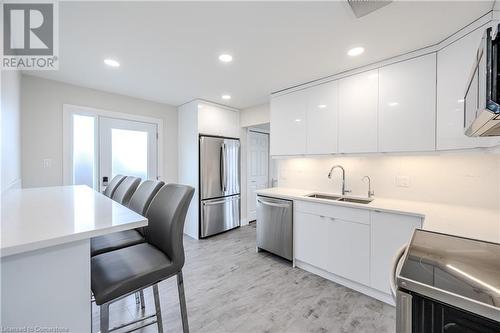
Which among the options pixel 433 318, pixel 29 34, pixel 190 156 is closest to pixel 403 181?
pixel 433 318

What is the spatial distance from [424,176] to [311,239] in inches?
55.5

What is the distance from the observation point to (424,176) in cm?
222

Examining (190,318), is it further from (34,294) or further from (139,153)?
(139,153)

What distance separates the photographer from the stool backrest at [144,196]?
5.56 feet

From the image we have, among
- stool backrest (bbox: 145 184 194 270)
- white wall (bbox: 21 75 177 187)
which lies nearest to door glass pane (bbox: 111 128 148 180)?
white wall (bbox: 21 75 177 187)

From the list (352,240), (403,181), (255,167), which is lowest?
(352,240)

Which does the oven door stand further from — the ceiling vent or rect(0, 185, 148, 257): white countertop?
the ceiling vent

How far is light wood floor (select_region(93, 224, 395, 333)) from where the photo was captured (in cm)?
173

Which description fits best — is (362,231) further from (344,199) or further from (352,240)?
(344,199)

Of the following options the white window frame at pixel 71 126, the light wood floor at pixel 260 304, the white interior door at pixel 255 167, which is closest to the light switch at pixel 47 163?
the white window frame at pixel 71 126

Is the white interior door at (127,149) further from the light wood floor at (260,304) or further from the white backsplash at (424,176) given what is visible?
the white backsplash at (424,176)

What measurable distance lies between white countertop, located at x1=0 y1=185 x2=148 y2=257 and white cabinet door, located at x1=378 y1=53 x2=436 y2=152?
2417mm

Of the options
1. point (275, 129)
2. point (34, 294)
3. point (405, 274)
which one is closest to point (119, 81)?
point (275, 129)

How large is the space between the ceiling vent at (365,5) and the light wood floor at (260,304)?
2.46 m
